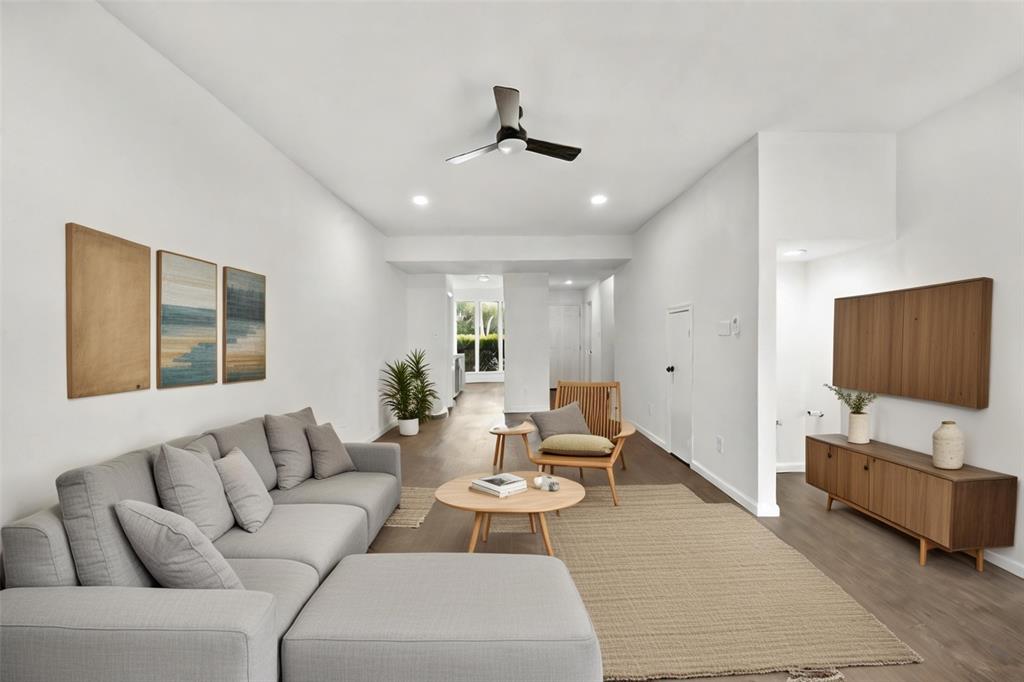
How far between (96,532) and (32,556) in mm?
170

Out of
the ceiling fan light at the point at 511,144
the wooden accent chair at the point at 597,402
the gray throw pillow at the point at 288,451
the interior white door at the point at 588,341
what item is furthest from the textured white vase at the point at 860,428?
the interior white door at the point at 588,341

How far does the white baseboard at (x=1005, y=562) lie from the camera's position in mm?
2805

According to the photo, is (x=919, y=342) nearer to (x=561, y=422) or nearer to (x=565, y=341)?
(x=561, y=422)

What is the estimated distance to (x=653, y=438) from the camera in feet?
21.4

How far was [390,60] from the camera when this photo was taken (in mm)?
2781

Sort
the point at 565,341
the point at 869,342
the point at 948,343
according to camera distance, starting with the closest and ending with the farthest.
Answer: the point at 948,343
the point at 869,342
the point at 565,341

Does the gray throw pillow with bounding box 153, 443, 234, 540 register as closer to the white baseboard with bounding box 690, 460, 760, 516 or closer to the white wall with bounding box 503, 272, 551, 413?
the white baseboard with bounding box 690, 460, 760, 516

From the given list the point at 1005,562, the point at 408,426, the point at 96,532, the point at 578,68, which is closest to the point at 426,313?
the point at 408,426

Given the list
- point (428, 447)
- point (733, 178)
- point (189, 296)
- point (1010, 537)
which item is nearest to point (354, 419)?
point (428, 447)

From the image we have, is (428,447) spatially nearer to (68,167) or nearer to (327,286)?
(327,286)

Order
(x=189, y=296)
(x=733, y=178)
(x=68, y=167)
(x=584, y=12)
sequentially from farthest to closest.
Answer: (x=733, y=178) < (x=189, y=296) < (x=584, y=12) < (x=68, y=167)

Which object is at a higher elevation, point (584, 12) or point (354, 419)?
point (584, 12)

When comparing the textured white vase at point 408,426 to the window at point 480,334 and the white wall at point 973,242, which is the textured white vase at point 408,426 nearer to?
the white wall at point 973,242

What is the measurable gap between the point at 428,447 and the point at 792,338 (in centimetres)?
430
